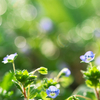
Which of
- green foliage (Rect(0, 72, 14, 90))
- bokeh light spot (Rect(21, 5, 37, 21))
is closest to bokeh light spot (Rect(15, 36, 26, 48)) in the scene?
bokeh light spot (Rect(21, 5, 37, 21))

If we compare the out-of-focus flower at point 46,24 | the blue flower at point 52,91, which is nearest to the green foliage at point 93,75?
the blue flower at point 52,91

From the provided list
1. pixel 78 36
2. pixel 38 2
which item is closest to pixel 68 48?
pixel 78 36

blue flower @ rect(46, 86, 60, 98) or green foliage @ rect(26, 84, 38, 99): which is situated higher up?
green foliage @ rect(26, 84, 38, 99)

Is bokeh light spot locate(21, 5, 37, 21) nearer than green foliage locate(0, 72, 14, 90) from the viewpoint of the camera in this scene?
No

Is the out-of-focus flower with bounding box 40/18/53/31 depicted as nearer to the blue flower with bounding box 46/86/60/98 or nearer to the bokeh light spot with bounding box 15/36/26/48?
the bokeh light spot with bounding box 15/36/26/48

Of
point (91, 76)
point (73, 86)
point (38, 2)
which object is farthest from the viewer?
point (38, 2)

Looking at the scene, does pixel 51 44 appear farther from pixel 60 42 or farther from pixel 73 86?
pixel 73 86

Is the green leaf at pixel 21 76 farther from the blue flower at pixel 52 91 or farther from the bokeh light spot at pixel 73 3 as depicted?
the bokeh light spot at pixel 73 3

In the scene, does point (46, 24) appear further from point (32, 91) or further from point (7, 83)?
point (32, 91)
